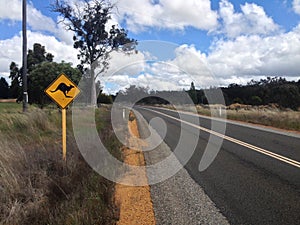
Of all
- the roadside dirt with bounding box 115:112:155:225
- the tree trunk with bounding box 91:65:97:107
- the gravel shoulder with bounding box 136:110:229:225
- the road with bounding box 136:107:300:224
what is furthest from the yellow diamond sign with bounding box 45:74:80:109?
the tree trunk with bounding box 91:65:97:107

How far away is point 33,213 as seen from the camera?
15.8 feet

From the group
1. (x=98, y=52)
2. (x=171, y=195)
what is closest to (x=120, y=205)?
(x=171, y=195)

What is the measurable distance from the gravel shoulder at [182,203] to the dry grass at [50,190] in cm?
84

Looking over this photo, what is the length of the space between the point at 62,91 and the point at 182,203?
15.4ft

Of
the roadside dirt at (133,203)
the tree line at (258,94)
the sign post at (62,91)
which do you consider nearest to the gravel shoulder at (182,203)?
the roadside dirt at (133,203)

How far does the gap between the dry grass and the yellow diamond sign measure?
130cm

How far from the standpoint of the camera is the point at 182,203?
224 inches

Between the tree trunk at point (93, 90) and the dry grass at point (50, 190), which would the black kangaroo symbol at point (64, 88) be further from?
the tree trunk at point (93, 90)

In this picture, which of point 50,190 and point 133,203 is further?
point 133,203

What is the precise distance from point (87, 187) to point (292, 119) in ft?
71.3

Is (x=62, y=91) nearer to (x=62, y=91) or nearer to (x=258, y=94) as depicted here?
(x=62, y=91)

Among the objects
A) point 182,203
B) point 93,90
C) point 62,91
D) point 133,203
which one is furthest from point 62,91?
point 93,90

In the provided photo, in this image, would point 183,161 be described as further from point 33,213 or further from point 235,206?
point 33,213

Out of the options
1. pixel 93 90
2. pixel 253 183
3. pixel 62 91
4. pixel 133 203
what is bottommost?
pixel 133 203
